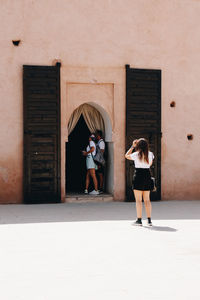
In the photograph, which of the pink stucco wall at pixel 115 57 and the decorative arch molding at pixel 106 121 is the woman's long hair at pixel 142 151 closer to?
the pink stucco wall at pixel 115 57

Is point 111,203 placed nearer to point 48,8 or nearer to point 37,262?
point 48,8

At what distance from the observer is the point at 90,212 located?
11.1 m

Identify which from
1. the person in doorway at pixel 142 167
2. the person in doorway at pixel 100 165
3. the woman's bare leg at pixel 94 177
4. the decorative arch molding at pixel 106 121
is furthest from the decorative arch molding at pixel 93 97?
the person in doorway at pixel 142 167

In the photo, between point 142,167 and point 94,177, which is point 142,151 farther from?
point 94,177

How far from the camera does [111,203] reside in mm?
12602

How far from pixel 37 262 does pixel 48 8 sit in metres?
7.65

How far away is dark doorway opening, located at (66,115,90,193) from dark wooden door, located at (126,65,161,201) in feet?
8.87

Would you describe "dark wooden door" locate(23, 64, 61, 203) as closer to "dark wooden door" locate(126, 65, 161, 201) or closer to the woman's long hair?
"dark wooden door" locate(126, 65, 161, 201)

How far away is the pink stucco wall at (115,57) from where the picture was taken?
483 inches

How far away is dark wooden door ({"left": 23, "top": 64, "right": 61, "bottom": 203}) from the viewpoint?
40.2ft

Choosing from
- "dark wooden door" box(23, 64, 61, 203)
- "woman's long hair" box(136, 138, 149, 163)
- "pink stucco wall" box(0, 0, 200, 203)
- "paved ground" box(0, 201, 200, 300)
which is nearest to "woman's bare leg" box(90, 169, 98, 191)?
"pink stucco wall" box(0, 0, 200, 203)

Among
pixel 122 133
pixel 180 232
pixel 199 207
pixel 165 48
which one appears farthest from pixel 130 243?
pixel 165 48

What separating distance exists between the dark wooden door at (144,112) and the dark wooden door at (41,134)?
1.70 metres

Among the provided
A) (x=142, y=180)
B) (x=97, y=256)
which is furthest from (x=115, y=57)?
(x=97, y=256)
